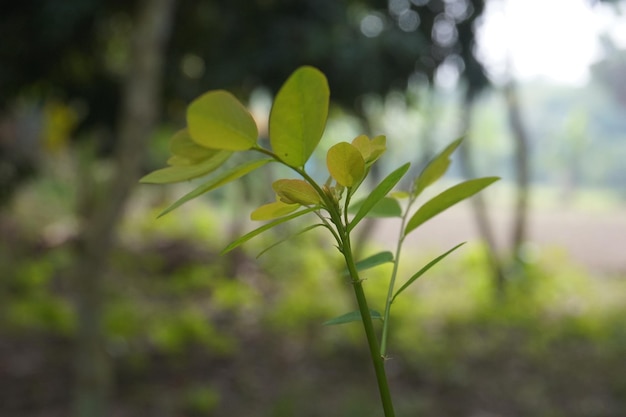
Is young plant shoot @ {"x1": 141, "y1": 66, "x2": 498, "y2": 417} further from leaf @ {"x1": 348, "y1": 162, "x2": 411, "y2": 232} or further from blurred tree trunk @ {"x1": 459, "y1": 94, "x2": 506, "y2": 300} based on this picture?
blurred tree trunk @ {"x1": 459, "y1": 94, "x2": 506, "y2": 300}

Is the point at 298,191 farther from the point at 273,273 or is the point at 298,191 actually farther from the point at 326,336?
the point at 273,273

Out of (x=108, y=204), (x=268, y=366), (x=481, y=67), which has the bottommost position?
(x=268, y=366)

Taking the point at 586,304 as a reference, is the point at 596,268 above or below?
above

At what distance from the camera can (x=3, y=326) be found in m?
3.80

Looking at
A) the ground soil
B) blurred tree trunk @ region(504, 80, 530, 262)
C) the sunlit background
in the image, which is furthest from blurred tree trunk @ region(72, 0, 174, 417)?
the ground soil

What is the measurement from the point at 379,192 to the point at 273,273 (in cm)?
500

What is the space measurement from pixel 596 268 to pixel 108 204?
441 cm

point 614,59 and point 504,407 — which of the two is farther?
point 614,59

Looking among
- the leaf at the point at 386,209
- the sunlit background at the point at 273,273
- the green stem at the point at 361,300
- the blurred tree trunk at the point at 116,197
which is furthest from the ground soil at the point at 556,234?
the green stem at the point at 361,300

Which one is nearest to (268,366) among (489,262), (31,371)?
(31,371)

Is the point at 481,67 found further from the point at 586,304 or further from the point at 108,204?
the point at 108,204

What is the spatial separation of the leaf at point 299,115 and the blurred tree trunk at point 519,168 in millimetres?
4445

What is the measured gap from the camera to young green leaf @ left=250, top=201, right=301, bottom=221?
299 millimetres

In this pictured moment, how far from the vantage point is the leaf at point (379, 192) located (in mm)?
276
